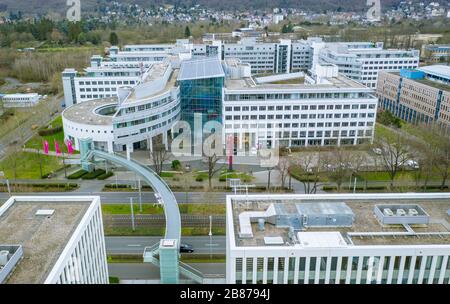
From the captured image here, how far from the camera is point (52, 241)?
12188 millimetres

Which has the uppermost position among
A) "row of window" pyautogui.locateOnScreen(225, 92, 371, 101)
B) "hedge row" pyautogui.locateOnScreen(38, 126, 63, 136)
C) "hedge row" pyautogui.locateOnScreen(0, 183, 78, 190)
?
"row of window" pyautogui.locateOnScreen(225, 92, 371, 101)

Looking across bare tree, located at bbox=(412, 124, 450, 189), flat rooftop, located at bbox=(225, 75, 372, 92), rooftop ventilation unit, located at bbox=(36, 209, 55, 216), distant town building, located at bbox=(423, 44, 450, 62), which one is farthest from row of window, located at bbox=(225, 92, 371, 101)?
distant town building, located at bbox=(423, 44, 450, 62)

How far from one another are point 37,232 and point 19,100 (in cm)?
3992

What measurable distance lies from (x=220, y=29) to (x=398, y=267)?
81247 millimetres

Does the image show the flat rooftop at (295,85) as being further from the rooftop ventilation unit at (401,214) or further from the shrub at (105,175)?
the rooftop ventilation unit at (401,214)

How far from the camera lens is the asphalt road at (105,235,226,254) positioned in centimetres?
1948

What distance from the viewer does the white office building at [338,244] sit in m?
11.4

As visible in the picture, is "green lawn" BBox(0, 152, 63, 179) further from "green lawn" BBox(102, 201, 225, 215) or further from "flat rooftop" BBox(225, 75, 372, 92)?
"flat rooftop" BBox(225, 75, 372, 92)

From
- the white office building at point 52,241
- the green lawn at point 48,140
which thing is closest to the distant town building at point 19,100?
the green lawn at point 48,140

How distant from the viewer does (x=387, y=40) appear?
239 ft

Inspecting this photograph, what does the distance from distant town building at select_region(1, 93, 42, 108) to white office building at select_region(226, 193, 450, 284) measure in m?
41.2

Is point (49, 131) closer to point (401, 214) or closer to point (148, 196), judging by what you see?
point (148, 196)
